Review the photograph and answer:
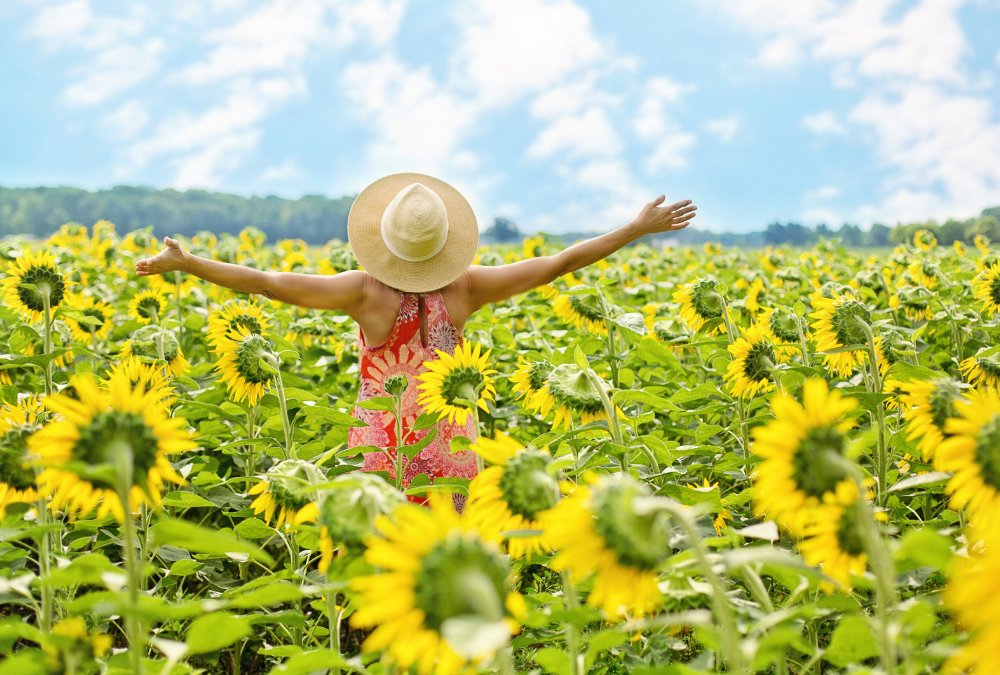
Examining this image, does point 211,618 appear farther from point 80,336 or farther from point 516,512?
point 80,336

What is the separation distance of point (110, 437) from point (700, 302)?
88.1 inches

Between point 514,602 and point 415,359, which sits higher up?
point 415,359

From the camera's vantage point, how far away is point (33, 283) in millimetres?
2811

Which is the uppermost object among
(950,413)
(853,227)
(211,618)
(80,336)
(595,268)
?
(853,227)

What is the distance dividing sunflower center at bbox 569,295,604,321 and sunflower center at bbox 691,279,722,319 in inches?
19.5

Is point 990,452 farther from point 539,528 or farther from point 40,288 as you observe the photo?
point 40,288

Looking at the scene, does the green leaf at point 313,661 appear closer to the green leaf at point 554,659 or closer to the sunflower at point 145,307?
the green leaf at point 554,659

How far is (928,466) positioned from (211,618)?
2.25 meters

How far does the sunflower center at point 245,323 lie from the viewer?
2.71 m

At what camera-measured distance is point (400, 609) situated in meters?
0.89

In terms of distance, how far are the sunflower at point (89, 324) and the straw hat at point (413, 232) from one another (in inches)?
57.4

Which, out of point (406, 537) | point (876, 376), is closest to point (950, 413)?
point (876, 376)

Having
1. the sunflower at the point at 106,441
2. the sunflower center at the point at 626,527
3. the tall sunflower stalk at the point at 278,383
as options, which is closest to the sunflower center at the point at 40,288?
the tall sunflower stalk at the point at 278,383

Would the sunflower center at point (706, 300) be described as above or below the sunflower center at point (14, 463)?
above
